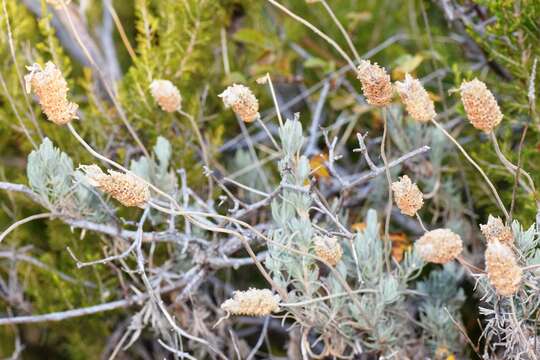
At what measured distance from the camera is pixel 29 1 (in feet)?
5.24

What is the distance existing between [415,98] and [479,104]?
8cm

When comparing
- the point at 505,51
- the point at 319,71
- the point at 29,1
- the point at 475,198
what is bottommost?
the point at 475,198

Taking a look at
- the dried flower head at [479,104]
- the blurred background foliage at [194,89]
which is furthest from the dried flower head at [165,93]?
the dried flower head at [479,104]

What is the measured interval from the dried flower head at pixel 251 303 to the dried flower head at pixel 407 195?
19 centimetres

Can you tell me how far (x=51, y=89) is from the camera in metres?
0.82

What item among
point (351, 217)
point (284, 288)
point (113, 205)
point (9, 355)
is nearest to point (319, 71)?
point (351, 217)

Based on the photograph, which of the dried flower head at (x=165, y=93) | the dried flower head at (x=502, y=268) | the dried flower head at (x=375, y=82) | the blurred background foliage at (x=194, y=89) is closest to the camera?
the dried flower head at (x=502, y=268)

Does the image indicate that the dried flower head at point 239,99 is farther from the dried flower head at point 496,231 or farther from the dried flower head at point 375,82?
the dried flower head at point 496,231

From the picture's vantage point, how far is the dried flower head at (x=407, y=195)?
0.80 m

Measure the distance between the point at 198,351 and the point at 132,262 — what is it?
0.20 metres

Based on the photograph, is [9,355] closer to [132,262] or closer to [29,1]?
[132,262]

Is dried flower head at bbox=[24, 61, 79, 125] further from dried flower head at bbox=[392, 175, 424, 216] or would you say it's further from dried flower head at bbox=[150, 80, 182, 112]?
dried flower head at bbox=[392, 175, 424, 216]

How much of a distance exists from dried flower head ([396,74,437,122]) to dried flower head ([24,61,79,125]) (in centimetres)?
42

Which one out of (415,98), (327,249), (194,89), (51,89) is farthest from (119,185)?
(194,89)
